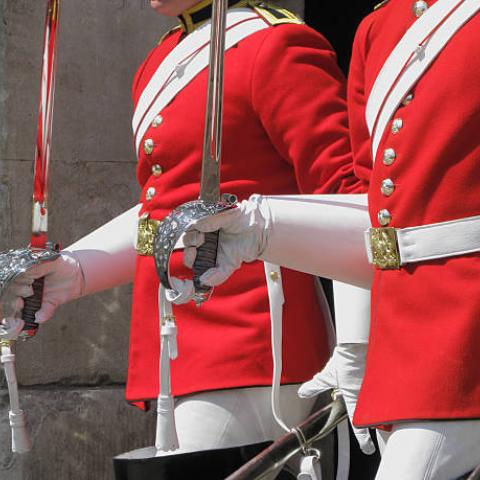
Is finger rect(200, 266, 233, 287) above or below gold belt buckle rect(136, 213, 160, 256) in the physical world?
above

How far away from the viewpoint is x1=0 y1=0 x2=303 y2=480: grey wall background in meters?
3.91

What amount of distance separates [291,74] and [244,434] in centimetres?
71

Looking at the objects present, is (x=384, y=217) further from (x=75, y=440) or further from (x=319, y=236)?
(x=75, y=440)

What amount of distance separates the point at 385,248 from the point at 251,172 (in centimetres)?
66

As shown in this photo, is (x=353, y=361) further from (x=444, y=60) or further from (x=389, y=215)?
(x=444, y=60)

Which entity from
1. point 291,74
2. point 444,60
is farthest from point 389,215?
point 291,74

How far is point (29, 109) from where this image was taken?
392 centimetres

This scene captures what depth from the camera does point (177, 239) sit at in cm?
218

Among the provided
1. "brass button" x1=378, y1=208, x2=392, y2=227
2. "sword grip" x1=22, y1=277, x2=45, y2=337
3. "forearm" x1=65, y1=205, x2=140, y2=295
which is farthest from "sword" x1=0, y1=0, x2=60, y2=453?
"brass button" x1=378, y1=208, x2=392, y2=227

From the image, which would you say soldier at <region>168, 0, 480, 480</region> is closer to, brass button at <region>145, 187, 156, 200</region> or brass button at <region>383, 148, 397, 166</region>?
brass button at <region>383, 148, 397, 166</region>

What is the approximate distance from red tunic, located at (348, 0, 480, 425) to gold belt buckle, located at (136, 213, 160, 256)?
0.75m

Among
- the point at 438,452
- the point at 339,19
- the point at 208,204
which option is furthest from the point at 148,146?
the point at 339,19

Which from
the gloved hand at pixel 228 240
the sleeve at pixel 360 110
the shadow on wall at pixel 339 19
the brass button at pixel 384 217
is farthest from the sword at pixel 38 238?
the shadow on wall at pixel 339 19

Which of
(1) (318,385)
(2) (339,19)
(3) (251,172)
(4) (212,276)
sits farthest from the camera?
(2) (339,19)
